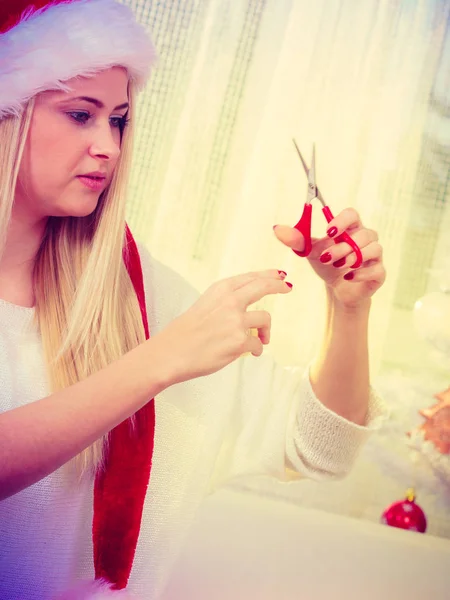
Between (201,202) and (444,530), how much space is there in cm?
102

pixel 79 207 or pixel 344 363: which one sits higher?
pixel 79 207

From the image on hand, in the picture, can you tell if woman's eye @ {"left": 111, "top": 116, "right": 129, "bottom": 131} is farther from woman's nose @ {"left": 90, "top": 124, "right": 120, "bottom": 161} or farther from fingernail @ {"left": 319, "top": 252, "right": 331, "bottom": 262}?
fingernail @ {"left": 319, "top": 252, "right": 331, "bottom": 262}

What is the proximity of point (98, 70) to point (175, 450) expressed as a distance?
522 millimetres

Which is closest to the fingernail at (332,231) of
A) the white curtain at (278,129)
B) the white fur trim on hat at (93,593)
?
the white fur trim on hat at (93,593)

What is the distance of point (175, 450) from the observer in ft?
3.24

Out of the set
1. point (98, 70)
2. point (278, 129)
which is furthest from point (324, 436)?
point (278, 129)

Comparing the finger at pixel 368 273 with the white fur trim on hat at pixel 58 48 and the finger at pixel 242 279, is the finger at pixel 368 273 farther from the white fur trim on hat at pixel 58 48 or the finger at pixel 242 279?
the white fur trim on hat at pixel 58 48

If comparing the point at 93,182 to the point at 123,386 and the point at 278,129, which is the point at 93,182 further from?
the point at 278,129

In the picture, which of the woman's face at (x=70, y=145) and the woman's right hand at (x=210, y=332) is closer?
the woman's right hand at (x=210, y=332)

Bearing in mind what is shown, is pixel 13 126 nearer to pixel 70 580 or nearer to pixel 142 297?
pixel 142 297

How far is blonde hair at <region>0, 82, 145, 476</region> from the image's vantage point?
861 mm

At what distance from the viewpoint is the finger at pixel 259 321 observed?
0.69 metres

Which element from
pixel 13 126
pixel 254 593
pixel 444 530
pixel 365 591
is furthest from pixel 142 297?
pixel 444 530

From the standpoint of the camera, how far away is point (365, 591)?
1155 mm
